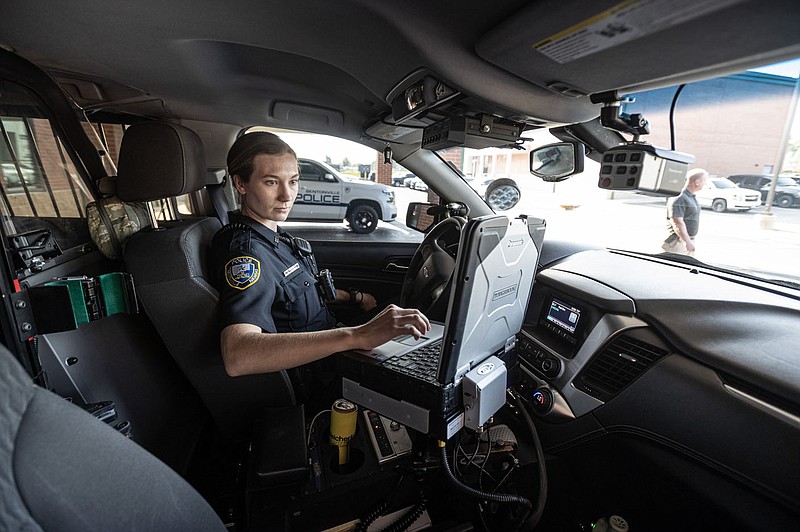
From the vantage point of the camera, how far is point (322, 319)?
5.94 feet

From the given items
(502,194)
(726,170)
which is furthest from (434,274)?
(726,170)

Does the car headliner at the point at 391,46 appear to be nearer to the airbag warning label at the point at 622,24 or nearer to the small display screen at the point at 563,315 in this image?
the airbag warning label at the point at 622,24

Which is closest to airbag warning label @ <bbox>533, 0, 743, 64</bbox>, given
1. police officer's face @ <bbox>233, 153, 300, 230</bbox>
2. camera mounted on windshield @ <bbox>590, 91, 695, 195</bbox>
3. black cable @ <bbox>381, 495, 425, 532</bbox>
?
camera mounted on windshield @ <bbox>590, 91, 695, 195</bbox>

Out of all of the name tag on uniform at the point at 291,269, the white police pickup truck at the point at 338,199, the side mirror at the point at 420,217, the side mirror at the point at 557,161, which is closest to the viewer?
the name tag on uniform at the point at 291,269

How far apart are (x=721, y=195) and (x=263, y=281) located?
216cm

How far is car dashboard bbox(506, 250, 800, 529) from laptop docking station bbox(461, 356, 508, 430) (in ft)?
1.71

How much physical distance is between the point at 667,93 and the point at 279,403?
1.84 m

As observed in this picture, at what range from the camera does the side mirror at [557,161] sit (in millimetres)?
1882

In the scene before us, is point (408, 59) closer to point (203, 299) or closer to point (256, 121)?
point (203, 299)

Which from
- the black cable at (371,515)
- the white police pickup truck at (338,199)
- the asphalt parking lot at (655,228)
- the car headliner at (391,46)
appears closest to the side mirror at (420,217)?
the asphalt parking lot at (655,228)

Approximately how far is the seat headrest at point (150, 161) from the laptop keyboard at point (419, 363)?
1139 millimetres

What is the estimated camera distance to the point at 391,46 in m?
1.29

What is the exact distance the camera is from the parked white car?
1.77 metres

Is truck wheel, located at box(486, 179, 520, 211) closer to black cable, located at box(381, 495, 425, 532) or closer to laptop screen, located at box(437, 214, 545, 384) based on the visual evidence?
laptop screen, located at box(437, 214, 545, 384)
